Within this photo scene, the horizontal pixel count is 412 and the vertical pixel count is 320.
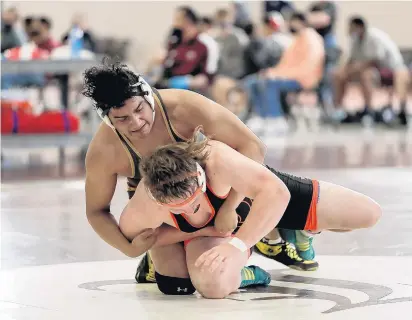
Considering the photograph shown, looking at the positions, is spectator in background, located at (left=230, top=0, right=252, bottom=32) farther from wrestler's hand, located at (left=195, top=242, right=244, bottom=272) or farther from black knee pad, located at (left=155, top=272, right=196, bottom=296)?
wrestler's hand, located at (left=195, top=242, right=244, bottom=272)

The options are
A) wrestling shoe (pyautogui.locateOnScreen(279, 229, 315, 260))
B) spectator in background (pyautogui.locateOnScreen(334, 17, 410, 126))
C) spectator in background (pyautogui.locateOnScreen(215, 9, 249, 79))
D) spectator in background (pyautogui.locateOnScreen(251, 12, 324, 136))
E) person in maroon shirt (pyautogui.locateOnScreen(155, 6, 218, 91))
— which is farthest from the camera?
spectator in background (pyautogui.locateOnScreen(215, 9, 249, 79))

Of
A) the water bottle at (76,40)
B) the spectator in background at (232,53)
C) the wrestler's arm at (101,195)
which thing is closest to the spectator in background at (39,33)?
the water bottle at (76,40)

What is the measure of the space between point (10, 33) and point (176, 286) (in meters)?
8.98

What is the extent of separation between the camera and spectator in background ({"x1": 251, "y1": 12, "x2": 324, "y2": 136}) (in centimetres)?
1044

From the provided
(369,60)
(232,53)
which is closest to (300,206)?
(232,53)

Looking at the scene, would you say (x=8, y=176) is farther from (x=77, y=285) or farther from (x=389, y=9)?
(x=389, y=9)

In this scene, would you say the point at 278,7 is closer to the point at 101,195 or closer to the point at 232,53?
the point at 232,53

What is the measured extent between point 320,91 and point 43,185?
5.29 metres

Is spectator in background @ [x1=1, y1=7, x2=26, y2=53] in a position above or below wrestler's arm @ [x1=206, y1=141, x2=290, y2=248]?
below

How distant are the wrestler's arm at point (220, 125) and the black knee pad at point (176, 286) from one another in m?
0.47

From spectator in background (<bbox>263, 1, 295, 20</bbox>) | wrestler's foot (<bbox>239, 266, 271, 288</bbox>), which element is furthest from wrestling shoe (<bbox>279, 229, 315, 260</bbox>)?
spectator in background (<bbox>263, 1, 295, 20</bbox>)

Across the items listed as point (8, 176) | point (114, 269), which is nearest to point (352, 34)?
point (8, 176)

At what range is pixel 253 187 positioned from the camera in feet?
10.5

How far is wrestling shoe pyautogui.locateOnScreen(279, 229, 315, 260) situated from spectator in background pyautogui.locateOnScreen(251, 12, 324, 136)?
6.73 metres
